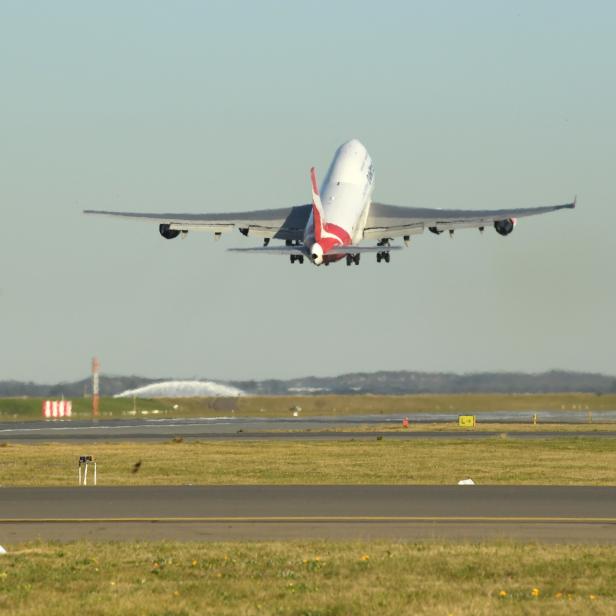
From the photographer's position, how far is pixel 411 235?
293ft

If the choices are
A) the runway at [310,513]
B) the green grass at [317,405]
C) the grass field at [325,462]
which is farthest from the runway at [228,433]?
the runway at [310,513]

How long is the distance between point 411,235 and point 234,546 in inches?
2446

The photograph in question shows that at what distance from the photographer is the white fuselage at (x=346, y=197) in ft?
274

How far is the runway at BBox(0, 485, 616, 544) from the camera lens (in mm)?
30953

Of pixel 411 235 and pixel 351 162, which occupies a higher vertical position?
pixel 351 162

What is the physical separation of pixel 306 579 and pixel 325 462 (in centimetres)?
3300

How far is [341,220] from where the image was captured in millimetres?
85812

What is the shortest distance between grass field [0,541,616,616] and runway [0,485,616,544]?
2378mm

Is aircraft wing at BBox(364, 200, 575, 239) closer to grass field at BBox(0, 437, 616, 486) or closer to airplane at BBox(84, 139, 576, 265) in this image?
airplane at BBox(84, 139, 576, 265)

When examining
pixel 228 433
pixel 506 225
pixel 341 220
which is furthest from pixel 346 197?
pixel 228 433

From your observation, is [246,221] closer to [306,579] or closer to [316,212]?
[316,212]

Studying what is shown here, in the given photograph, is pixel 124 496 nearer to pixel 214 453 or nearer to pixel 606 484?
pixel 606 484

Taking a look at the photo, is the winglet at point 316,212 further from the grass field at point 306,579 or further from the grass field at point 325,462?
the grass field at point 306,579

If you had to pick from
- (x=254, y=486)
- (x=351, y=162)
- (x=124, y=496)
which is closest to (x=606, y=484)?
(x=254, y=486)
